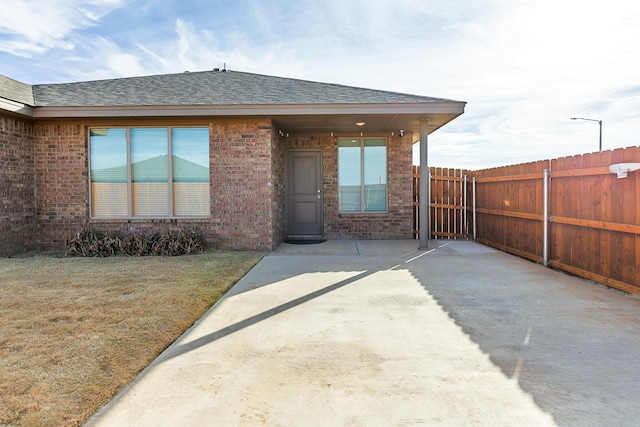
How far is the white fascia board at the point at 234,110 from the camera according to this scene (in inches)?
308

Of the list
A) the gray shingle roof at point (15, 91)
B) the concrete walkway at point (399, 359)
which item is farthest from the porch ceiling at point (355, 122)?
the gray shingle roof at point (15, 91)

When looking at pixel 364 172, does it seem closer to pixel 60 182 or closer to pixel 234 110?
pixel 234 110

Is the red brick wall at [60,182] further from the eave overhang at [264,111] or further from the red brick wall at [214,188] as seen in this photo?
the eave overhang at [264,111]

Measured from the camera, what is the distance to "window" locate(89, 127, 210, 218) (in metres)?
8.49

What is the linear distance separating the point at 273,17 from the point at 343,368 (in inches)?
409

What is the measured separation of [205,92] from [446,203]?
6.33 meters

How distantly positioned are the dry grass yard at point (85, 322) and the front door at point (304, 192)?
3.62 metres

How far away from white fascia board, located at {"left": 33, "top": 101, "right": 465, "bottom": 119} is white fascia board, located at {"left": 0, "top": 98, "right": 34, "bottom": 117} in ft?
0.42

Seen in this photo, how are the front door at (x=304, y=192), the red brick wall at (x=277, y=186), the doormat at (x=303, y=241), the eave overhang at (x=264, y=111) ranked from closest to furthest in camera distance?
the eave overhang at (x=264, y=111) < the red brick wall at (x=277, y=186) < the doormat at (x=303, y=241) < the front door at (x=304, y=192)

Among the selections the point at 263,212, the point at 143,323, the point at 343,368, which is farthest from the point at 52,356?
the point at 263,212

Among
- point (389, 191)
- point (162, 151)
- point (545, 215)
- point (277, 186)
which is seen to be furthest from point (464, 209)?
point (162, 151)

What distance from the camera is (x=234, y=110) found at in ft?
26.0

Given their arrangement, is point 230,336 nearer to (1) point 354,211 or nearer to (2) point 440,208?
(1) point 354,211

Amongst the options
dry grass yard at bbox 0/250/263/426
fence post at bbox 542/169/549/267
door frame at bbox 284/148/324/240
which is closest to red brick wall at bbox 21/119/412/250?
dry grass yard at bbox 0/250/263/426
